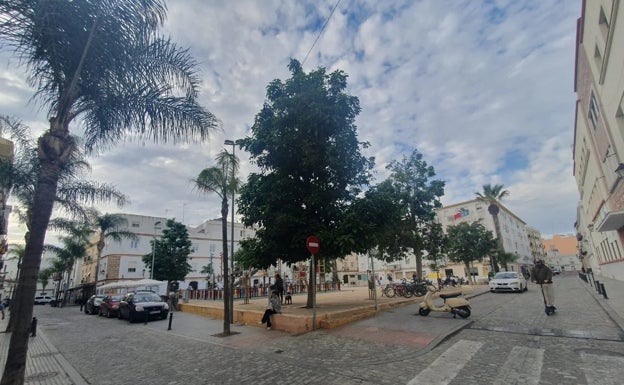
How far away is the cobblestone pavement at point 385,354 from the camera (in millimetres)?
5316

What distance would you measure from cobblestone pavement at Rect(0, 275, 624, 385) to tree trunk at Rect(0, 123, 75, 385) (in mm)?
2357

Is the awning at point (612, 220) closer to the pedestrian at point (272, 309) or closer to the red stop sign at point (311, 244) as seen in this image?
the red stop sign at point (311, 244)

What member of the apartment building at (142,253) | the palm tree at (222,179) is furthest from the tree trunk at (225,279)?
the apartment building at (142,253)

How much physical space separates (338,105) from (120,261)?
46.8 m

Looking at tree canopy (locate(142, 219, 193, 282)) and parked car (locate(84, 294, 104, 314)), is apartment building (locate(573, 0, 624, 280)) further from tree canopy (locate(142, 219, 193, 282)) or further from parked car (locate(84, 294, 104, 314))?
tree canopy (locate(142, 219, 193, 282))

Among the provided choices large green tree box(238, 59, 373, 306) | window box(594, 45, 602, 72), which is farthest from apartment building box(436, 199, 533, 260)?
large green tree box(238, 59, 373, 306)

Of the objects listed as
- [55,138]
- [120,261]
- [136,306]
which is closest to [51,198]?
[55,138]

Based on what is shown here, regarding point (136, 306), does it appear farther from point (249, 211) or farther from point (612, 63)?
point (612, 63)

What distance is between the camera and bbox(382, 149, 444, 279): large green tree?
2181 centimetres

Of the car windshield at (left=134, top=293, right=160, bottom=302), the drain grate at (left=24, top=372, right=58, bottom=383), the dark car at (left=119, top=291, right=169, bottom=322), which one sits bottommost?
the drain grate at (left=24, top=372, right=58, bottom=383)

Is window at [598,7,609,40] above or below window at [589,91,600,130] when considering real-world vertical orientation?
above

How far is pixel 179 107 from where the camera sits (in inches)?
271

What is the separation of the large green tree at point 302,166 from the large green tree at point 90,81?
221 inches

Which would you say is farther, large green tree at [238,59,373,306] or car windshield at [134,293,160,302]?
car windshield at [134,293,160,302]
